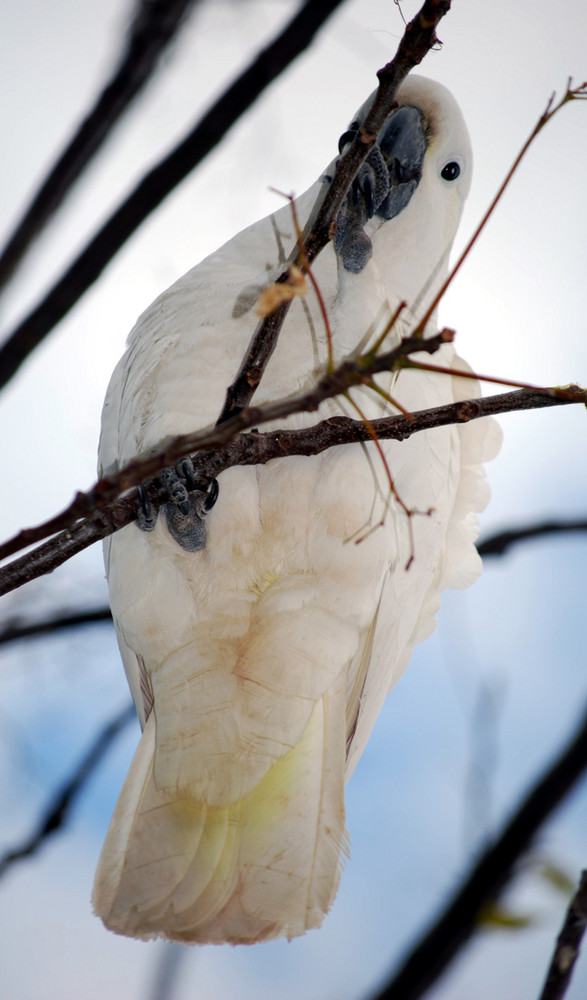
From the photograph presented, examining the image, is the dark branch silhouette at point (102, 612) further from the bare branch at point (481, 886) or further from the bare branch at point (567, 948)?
the bare branch at point (481, 886)

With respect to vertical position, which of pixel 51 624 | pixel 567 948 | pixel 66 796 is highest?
pixel 51 624

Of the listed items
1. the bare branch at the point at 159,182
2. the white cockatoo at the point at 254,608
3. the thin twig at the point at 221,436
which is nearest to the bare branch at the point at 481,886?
the thin twig at the point at 221,436

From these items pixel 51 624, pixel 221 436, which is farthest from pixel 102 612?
pixel 221 436

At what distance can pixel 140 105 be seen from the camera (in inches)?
41.6

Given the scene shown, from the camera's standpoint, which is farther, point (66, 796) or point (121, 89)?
point (66, 796)

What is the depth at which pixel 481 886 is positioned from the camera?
75cm

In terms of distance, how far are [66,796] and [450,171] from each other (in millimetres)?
2233

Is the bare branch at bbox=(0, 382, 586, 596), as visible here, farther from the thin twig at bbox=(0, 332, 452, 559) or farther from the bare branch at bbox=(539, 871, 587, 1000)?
the bare branch at bbox=(539, 871, 587, 1000)

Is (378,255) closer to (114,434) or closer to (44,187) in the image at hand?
(114,434)

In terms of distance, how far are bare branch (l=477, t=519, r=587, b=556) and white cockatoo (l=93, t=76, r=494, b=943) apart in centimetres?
18

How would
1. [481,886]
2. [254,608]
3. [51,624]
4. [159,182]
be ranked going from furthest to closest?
[51,624], [254,608], [159,182], [481,886]

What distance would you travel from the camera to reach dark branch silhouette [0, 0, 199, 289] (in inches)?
38.1

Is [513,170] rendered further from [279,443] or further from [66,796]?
[66,796]

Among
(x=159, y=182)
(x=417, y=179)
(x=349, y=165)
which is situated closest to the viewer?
(x=159, y=182)
